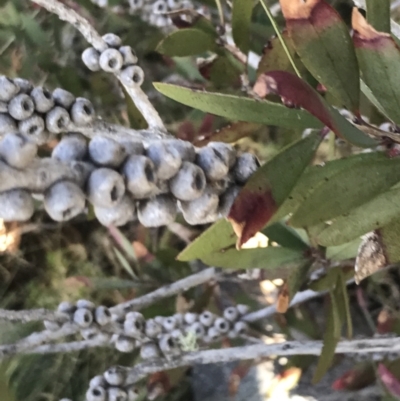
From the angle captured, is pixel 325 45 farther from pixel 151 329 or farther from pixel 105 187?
pixel 151 329

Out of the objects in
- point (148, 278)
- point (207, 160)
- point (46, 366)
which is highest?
point (207, 160)

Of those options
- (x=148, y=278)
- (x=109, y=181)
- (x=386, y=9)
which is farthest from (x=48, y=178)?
(x=148, y=278)

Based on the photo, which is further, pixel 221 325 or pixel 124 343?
pixel 221 325

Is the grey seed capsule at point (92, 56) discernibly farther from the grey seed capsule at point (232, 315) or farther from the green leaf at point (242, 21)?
the grey seed capsule at point (232, 315)

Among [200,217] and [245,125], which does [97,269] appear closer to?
[245,125]

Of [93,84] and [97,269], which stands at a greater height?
[93,84]

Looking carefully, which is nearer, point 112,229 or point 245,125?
point 245,125

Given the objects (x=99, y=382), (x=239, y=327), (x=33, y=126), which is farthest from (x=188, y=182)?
(x=239, y=327)

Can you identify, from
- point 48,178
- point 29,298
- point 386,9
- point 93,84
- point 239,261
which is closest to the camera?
point 48,178
